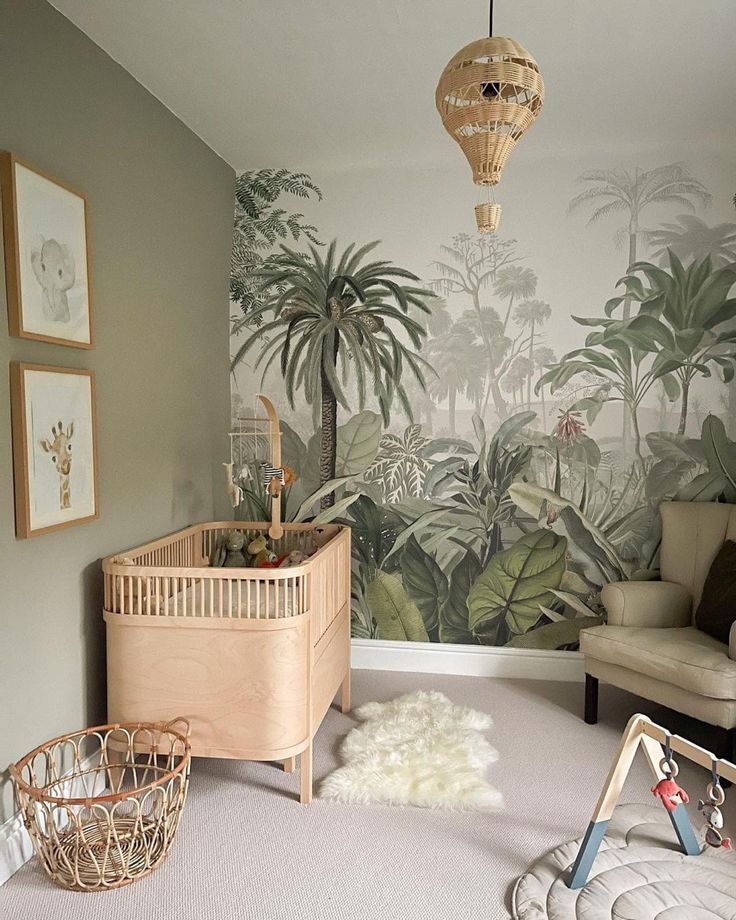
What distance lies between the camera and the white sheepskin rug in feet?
8.54

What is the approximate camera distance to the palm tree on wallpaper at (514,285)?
380 cm

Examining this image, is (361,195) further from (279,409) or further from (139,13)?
(139,13)

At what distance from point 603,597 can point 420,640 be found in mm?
977

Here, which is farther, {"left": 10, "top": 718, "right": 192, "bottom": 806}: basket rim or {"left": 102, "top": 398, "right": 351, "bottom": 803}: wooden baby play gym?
{"left": 102, "top": 398, "right": 351, "bottom": 803}: wooden baby play gym

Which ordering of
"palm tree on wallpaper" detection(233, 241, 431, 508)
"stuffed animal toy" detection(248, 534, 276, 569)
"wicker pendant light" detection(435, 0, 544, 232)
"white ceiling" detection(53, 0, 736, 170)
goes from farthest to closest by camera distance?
"palm tree on wallpaper" detection(233, 241, 431, 508) → "stuffed animal toy" detection(248, 534, 276, 569) → "white ceiling" detection(53, 0, 736, 170) → "wicker pendant light" detection(435, 0, 544, 232)

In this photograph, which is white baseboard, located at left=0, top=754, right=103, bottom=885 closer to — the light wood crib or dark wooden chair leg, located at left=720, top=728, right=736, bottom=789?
the light wood crib

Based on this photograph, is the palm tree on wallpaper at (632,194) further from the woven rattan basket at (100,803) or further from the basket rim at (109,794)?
the woven rattan basket at (100,803)

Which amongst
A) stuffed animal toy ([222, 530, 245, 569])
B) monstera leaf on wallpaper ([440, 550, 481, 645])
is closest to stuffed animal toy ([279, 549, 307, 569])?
stuffed animal toy ([222, 530, 245, 569])

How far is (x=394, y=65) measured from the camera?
2816 millimetres

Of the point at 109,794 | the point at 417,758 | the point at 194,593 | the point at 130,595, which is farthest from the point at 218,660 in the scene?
the point at 417,758

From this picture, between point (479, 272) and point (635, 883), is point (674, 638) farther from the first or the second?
point (479, 272)

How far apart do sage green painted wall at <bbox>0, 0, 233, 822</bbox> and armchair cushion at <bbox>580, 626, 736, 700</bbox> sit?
1.89m

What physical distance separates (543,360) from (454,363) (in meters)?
0.43

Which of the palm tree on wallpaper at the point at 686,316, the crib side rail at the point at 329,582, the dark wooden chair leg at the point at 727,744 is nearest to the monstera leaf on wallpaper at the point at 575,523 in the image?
the palm tree on wallpaper at the point at 686,316
